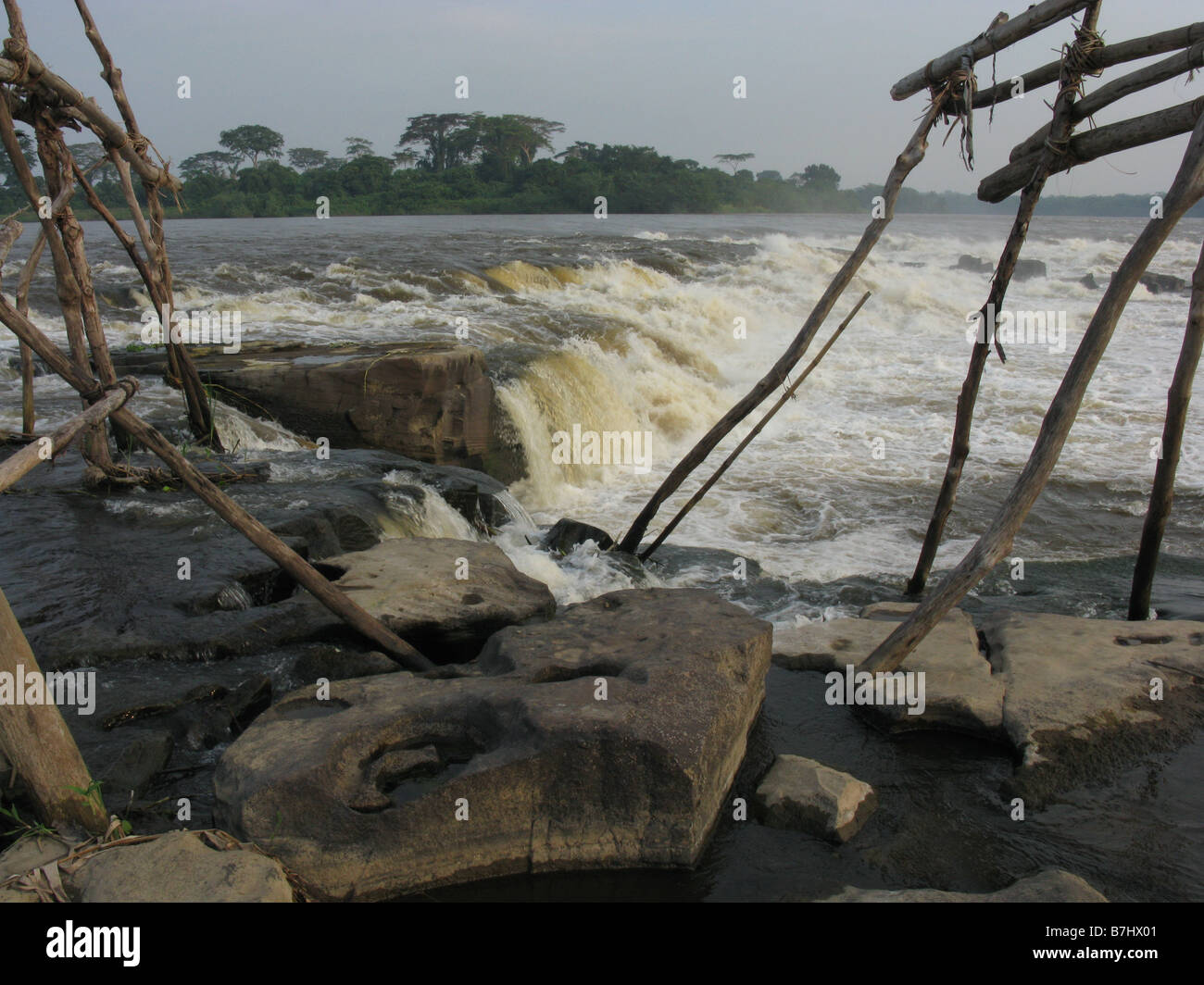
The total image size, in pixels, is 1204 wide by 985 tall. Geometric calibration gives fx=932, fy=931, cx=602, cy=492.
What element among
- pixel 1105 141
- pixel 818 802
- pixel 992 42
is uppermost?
pixel 992 42

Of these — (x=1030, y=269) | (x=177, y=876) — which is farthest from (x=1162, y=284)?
(x=177, y=876)

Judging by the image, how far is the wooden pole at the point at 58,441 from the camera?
3354mm

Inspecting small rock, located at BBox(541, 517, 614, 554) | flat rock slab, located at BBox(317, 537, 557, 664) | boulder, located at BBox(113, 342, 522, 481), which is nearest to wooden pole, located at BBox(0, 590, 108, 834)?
flat rock slab, located at BBox(317, 537, 557, 664)

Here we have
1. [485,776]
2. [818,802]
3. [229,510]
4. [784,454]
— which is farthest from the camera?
[784,454]

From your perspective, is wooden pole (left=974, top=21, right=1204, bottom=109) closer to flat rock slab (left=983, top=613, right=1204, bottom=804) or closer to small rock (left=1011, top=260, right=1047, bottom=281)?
flat rock slab (left=983, top=613, right=1204, bottom=804)

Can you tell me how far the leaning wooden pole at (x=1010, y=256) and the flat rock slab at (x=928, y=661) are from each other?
718 mm

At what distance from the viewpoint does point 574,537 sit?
803 cm

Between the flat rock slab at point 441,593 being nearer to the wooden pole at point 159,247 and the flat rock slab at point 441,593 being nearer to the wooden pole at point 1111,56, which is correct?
the wooden pole at point 159,247

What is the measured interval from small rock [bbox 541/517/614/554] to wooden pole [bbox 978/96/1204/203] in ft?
12.8

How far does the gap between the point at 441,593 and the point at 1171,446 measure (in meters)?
4.40

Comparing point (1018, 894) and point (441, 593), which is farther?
point (441, 593)

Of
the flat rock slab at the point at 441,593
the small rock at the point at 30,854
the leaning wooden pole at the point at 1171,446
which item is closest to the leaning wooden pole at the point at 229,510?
the flat rock slab at the point at 441,593

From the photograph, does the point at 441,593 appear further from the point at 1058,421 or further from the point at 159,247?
the point at 159,247
